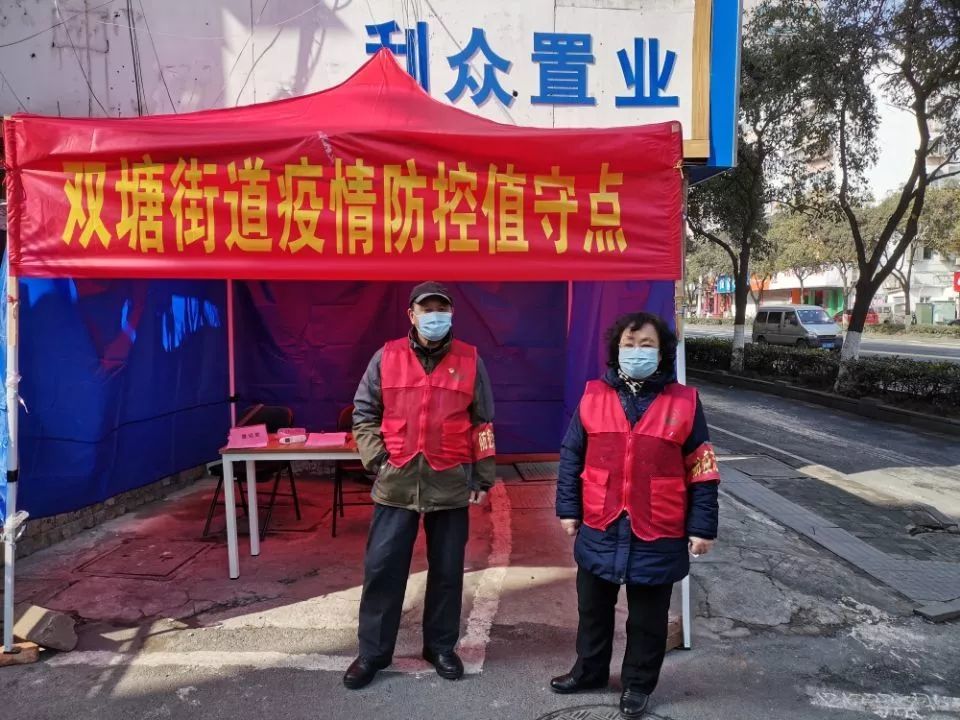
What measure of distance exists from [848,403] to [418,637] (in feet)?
36.5

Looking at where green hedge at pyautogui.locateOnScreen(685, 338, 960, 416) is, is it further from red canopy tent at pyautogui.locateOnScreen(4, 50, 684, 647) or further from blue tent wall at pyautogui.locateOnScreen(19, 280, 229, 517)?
blue tent wall at pyautogui.locateOnScreen(19, 280, 229, 517)

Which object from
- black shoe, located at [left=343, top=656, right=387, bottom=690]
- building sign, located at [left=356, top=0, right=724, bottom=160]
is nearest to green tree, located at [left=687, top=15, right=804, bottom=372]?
building sign, located at [left=356, top=0, right=724, bottom=160]

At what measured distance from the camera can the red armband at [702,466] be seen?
2.60 m

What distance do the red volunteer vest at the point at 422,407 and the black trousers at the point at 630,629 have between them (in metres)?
0.81

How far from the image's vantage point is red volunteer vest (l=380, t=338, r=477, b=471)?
9.78 feet

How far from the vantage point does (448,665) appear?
10.1ft

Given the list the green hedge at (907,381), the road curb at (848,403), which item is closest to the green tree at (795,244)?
the road curb at (848,403)

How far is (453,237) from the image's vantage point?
10.3ft

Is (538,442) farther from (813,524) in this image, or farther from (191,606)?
(191,606)

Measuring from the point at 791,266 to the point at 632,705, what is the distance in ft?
130

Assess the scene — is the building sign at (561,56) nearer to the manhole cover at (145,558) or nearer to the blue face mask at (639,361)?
the blue face mask at (639,361)

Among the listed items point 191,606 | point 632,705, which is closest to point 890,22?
point 632,705

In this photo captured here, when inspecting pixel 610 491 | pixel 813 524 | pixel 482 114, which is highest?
pixel 482 114

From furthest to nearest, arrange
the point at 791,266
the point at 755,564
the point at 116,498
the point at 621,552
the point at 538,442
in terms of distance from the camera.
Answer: the point at 791,266 < the point at 538,442 < the point at 116,498 < the point at 755,564 < the point at 621,552
